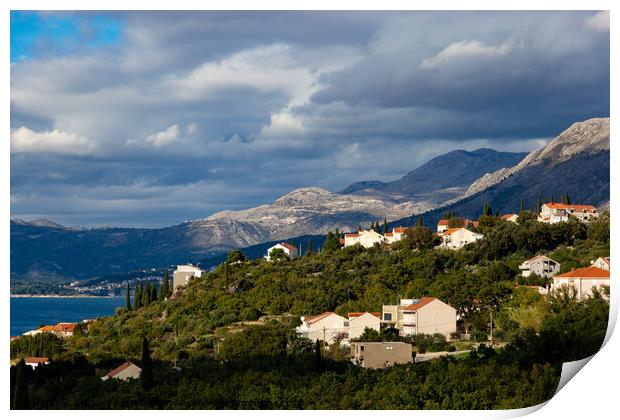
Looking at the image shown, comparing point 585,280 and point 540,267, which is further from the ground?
point 540,267

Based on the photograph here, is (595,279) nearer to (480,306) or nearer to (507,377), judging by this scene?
(480,306)

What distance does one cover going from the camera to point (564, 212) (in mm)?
32281

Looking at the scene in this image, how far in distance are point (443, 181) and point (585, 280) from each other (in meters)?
50.9

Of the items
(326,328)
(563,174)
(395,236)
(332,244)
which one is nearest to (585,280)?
(326,328)

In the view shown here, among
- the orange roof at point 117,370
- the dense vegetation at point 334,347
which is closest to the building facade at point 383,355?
the dense vegetation at point 334,347

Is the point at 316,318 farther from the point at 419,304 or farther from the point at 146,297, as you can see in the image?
the point at 146,297

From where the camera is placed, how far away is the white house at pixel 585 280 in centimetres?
1986

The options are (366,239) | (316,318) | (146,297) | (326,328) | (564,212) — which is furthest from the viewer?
(366,239)

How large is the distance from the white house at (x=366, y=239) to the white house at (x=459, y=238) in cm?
289

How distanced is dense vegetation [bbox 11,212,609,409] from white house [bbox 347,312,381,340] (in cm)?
167

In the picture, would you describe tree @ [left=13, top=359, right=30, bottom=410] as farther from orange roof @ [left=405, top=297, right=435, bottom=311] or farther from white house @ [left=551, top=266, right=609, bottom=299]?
white house @ [left=551, top=266, right=609, bottom=299]
